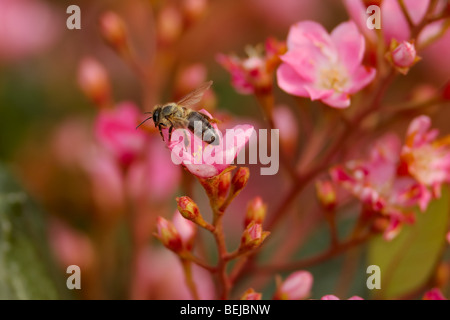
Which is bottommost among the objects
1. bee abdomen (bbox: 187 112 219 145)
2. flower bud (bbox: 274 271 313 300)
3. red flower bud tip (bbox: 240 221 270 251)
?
flower bud (bbox: 274 271 313 300)

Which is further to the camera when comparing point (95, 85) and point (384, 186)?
point (95, 85)

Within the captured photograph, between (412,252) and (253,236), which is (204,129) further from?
(412,252)

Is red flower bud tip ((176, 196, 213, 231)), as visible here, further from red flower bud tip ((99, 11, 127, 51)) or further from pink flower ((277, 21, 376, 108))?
red flower bud tip ((99, 11, 127, 51))

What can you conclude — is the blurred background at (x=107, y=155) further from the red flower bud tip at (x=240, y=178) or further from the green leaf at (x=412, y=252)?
the red flower bud tip at (x=240, y=178)

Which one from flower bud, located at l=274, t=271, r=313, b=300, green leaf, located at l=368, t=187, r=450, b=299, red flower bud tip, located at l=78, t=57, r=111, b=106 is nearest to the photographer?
flower bud, located at l=274, t=271, r=313, b=300

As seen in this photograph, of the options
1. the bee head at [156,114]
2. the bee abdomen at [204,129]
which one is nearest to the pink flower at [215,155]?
the bee abdomen at [204,129]

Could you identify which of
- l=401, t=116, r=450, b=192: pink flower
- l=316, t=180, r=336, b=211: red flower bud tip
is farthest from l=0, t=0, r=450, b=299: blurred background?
l=401, t=116, r=450, b=192: pink flower

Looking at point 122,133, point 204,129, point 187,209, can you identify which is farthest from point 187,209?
point 122,133
